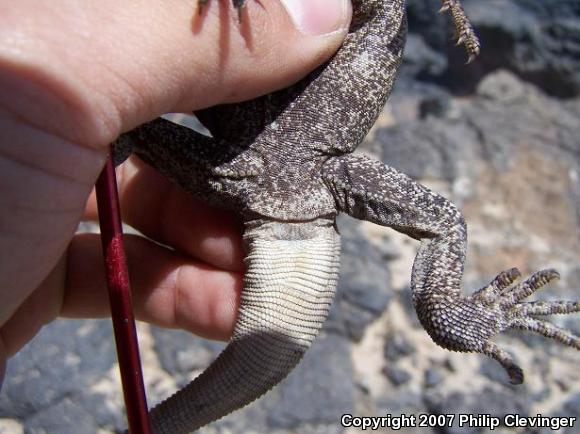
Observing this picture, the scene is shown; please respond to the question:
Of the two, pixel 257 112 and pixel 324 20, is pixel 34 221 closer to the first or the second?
pixel 257 112

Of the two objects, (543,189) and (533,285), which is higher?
(533,285)

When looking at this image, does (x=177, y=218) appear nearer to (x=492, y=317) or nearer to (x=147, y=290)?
(x=147, y=290)

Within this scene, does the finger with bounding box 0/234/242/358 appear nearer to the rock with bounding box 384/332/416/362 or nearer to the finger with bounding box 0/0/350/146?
the finger with bounding box 0/0/350/146

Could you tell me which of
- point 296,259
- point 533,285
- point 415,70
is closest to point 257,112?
point 296,259

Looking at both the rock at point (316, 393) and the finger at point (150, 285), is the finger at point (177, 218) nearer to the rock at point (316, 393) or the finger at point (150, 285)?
the finger at point (150, 285)

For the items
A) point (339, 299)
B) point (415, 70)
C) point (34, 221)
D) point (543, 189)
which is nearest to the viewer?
point (34, 221)

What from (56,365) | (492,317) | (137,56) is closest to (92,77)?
(137,56)

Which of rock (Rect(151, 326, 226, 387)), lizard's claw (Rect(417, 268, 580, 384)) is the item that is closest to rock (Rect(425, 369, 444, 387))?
rock (Rect(151, 326, 226, 387))
